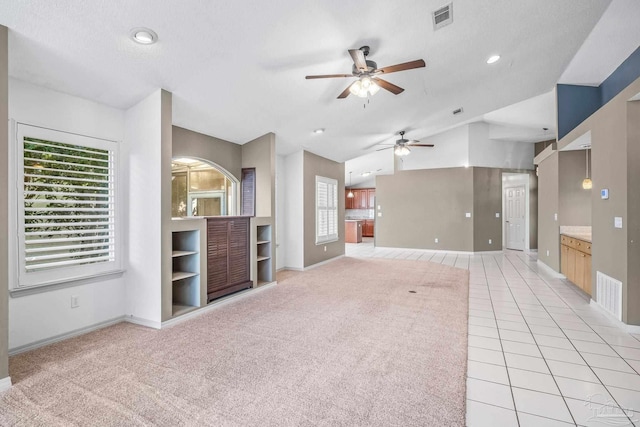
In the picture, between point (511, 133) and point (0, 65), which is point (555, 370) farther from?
point (511, 133)

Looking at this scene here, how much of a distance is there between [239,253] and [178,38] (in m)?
2.93

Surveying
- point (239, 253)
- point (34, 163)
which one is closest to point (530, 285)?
point (239, 253)

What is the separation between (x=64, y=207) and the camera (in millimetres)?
3020

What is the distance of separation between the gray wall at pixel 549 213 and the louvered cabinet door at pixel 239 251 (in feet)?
19.0

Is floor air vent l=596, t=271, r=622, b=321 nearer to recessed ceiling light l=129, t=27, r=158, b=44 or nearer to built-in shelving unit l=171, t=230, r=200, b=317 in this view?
built-in shelving unit l=171, t=230, r=200, b=317

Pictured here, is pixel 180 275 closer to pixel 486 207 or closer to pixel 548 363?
pixel 548 363

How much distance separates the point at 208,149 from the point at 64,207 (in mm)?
2097

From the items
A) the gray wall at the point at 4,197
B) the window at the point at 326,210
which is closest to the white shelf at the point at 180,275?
the gray wall at the point at 4,197

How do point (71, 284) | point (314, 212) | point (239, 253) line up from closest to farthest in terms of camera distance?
point (71, 284)
point (239, 253)
point (314, 212)

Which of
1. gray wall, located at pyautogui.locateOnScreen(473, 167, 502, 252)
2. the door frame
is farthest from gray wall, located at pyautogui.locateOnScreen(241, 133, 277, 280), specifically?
the door frame

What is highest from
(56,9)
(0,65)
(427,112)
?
(427,112)

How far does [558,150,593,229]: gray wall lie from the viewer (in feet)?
18.7

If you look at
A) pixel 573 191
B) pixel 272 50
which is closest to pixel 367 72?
pixel 272 50

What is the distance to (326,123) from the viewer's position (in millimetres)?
5227
